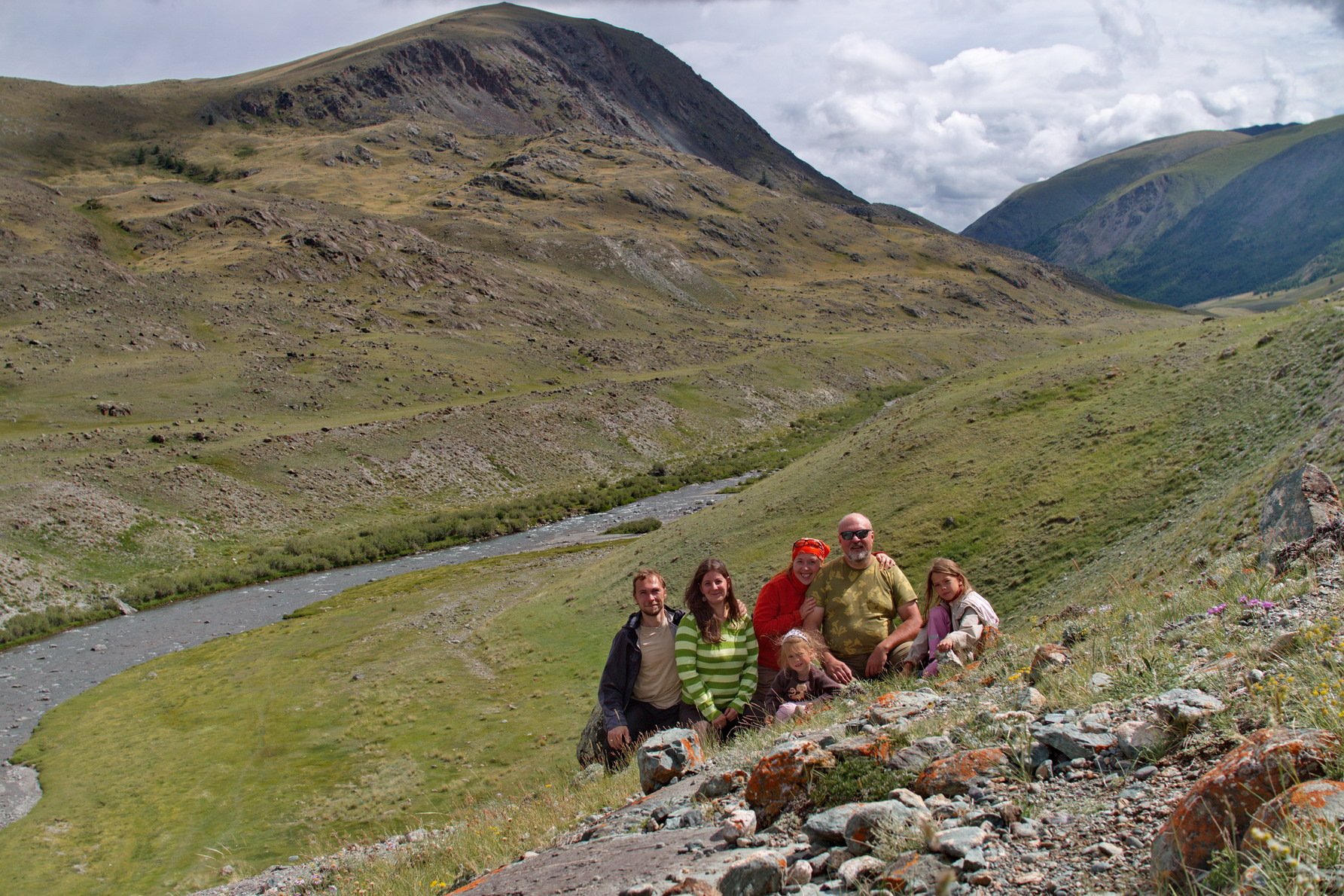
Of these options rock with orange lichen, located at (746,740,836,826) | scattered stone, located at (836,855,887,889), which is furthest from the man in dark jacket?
scattered stone, located at (836,855,887,889)

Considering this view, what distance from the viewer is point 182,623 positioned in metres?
46.2

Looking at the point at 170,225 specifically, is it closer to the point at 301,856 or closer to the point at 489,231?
the point at 489,231

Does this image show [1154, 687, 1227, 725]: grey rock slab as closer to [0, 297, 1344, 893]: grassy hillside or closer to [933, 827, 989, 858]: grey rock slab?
[933, 827, 989, 858]: grey rock slab

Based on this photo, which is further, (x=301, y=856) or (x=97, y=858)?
(x=97, y=858)

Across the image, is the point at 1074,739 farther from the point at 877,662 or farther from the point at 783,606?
the point at 783,606

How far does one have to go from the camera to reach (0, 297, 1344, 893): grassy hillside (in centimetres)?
2120

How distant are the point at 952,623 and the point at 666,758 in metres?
4.68

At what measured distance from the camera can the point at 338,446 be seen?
73500 mm

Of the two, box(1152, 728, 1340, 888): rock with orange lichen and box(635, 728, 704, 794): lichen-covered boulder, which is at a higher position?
box(1152, 728, 1340, 888): rock with orange lichen

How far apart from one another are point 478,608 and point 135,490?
35.0 meters

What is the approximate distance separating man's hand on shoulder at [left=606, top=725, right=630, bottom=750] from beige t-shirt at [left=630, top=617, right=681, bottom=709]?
0.67 meters

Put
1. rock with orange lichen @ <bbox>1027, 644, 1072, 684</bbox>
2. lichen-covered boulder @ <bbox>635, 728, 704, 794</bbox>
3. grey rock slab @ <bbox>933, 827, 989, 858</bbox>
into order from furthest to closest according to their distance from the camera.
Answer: lichen-covered boulder @ <bbox>635, 728, 704, 794</bbox> < rock with orange lichen @ <bbox>1027, 644, 1072, 684</bbox> < grey rock slab @ <bbox>933, 827, 989, 858</bbox>

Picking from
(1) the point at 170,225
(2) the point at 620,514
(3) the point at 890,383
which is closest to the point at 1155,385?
(2) the point at 620,514

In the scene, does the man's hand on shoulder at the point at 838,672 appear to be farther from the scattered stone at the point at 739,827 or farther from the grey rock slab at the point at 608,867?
the scattered stone at the point at 739,827
